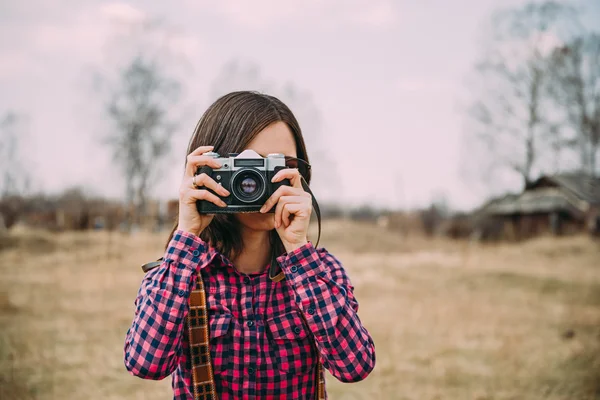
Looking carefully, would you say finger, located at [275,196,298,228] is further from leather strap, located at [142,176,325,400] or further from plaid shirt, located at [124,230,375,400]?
leather strap, located at [142,176,325,400]

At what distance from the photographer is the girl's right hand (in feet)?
4.56

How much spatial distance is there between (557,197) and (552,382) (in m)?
21.1

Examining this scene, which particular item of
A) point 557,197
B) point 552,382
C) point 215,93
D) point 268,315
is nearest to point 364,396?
point 552,382

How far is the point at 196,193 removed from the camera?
140 centimetres

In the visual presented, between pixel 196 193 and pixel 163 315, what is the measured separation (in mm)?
347

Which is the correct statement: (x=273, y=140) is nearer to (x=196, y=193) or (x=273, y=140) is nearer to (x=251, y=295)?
(x=196, y=193)

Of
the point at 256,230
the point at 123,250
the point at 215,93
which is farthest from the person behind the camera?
the point at 215,93

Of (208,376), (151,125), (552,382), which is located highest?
(151,125)

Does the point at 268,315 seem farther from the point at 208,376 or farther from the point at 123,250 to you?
the point at 123,250

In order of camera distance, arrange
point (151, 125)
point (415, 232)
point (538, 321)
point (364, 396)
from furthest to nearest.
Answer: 1. point (415, 232)
2. point (151, 125)
3. point (538, 321)
4. point (364, 396)

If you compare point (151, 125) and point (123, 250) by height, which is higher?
point (151, 125)

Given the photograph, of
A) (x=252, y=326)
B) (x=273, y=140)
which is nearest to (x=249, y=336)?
(x=252, y=326)

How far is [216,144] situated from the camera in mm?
1477

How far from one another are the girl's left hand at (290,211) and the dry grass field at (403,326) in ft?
10.4
